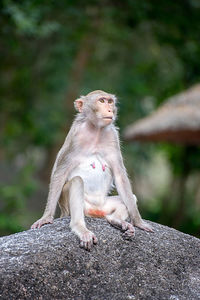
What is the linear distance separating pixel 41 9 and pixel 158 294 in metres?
7.04

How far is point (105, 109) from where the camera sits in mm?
5160

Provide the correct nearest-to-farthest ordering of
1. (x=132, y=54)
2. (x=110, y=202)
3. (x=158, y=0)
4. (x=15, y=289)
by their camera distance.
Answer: (x=15, y=289) → (x=110, y=202) → (x=158, y=0) → (x=132, y=54)

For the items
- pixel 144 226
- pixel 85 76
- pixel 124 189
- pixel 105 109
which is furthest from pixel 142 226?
pixel 85 76

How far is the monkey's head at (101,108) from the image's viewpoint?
5141 mm

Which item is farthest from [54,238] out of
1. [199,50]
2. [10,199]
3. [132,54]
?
[132,54]

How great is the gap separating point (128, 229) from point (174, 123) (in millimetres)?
7957

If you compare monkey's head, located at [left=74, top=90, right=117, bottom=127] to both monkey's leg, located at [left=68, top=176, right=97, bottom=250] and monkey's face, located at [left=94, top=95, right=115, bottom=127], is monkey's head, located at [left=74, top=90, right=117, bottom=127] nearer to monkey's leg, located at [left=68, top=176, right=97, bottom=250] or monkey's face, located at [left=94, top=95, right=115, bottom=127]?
monkey's face, located at [left=94, top=95, right=115, bottom=127]

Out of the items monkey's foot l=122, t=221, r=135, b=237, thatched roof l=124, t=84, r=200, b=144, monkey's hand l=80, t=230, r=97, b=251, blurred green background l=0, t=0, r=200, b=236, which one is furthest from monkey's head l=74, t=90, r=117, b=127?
thatched roof l=124, t=84, r=200, b=144

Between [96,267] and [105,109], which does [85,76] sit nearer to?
[105,109]

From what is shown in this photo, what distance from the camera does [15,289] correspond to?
4223mm

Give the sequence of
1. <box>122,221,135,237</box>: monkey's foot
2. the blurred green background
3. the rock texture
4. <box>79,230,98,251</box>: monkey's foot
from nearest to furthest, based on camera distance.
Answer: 1. the rock texture
2. <box>79,230,98,251</box>: monkey's foot
3. <box>122,221,135,237</box>: monkey's foot
4. the blurred green background

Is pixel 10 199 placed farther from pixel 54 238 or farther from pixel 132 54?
pixel 54 238

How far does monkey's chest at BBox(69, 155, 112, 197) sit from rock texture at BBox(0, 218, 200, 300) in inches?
14.8

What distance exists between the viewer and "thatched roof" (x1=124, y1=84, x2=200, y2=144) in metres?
12.5
